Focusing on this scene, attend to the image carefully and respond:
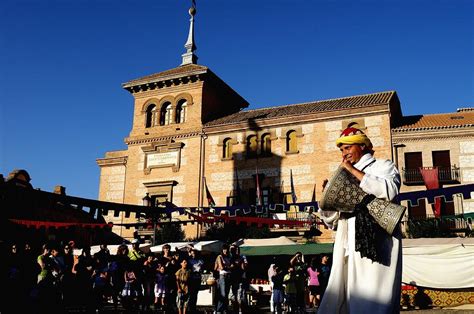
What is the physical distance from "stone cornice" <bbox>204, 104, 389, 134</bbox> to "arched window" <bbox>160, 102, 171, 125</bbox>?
3.60 metres

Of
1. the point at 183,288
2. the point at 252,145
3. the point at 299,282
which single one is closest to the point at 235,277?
the point at 183,288

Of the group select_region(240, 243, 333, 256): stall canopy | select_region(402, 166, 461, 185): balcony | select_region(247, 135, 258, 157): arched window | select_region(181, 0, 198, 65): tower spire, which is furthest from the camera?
select_region(181, 0, 198, 65): tower spire

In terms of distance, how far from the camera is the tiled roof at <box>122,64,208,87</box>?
1316 inches

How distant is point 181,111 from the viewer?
1334 inches

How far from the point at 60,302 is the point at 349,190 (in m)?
8.48

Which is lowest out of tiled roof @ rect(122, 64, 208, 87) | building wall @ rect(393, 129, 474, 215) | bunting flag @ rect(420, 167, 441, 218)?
bunting flag @ rect(420, 167, 441, 218)

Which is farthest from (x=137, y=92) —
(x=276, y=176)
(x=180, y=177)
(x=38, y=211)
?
→ (x=38, y=211)

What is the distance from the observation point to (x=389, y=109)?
27359mm

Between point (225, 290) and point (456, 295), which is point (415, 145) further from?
point (225, 290)

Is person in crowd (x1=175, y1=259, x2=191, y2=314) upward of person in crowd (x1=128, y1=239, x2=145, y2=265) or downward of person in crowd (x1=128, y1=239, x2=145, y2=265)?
downward

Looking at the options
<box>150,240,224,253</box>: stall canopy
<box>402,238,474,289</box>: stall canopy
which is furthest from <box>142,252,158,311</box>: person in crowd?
<box>402,238,474,289</box>: stall canopy

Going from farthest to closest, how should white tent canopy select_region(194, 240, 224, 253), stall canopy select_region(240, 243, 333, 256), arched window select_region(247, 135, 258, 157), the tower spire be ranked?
the tower spire, arched window select_region(247, 135, 258, 157), white tent canopy select_region(194, 240, 224, 253), stall canopy select_region(240, 243, 333, 256)

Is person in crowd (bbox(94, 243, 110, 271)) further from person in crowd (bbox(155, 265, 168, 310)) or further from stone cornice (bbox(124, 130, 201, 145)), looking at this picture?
stone cornice (bbox(124, 130, 201, 145))

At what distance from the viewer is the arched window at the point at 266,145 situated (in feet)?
100
